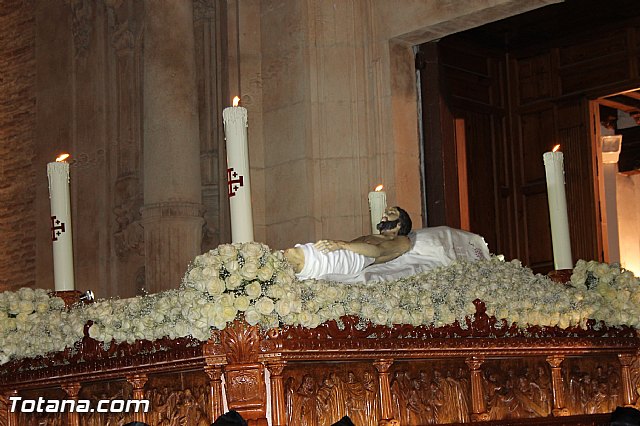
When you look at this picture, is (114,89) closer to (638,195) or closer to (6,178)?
(6,178)

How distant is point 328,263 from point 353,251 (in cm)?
21

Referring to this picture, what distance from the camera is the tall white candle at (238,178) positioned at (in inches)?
173

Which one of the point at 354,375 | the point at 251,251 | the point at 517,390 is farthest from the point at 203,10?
the point at 251,251

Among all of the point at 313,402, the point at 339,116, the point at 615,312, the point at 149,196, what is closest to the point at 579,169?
the point at 339,116

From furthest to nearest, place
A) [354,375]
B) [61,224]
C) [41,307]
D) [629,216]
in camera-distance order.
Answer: [629,216]
[61,224]
[41,307]
[354,375]

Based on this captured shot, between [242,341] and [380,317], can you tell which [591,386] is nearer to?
[380,317]

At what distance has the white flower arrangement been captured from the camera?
3.91 metres

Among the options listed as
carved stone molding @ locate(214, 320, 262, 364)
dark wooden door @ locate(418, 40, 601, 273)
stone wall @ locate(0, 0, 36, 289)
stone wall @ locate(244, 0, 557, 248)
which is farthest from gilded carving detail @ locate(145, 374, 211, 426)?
stone wall @ locate(0, 0, 36, 289)

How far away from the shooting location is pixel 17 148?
459 inches

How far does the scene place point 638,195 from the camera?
13.8 metres

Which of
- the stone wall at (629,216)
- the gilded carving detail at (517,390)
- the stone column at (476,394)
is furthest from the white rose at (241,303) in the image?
the stone wall at (629,216)

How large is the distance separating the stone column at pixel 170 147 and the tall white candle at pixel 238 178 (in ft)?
13.0

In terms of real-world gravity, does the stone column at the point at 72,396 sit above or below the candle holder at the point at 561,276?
below

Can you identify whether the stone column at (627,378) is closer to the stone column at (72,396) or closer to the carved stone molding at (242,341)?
the carved stone molding at (242,341)
